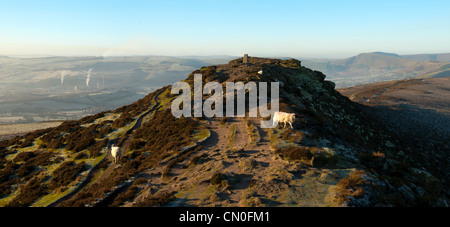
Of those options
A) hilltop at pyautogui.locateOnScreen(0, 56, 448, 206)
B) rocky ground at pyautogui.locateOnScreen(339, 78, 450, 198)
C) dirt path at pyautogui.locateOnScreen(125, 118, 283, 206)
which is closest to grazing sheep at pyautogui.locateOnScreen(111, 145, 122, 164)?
hilltop at pyautogui.locateOnScreen(0, 56, 448, 206)

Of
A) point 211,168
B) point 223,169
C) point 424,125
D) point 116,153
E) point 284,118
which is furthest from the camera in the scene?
point 424,125

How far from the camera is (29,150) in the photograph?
3734 cm

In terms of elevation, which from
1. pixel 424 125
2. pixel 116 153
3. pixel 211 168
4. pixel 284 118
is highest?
pixel 284 118

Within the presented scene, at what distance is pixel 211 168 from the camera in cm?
1839

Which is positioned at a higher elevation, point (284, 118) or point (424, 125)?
point (284, 118)

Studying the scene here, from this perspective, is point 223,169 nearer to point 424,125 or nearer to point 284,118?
point 284,118

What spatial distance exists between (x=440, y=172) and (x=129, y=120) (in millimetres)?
54127

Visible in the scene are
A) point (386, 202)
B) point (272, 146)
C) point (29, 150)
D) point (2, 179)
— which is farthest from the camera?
point (29, 150)

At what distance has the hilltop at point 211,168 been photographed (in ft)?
47.0

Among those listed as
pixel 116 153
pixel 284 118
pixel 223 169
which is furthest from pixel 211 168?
pixel 116 153

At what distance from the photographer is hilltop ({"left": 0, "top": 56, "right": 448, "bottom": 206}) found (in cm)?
1433

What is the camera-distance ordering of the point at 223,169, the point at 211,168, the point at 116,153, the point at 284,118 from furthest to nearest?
1. the point at 116,153
2. the point at 284,118
3. the point at 211,168
4. the point at 223,169
